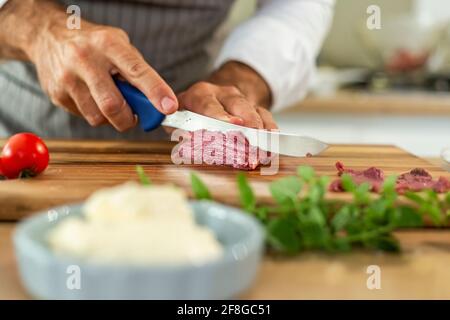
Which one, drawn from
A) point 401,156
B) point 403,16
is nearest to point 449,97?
point 403,16

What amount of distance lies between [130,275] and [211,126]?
60cm

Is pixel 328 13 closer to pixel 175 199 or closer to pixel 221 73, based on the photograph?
pixel 221 73

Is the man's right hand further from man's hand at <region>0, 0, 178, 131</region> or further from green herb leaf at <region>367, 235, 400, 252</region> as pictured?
green herb leaf at <region>367, 235, 400, 252</region>

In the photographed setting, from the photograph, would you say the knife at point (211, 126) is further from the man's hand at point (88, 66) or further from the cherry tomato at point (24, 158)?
the cherry tomato at point (24, 158)

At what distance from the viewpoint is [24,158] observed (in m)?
1.05

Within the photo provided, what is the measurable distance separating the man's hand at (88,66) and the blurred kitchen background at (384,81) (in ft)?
3.88

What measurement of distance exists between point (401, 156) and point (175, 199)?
81 centimetres

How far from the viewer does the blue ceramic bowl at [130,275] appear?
580 millimetres

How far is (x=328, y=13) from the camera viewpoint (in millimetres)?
1720

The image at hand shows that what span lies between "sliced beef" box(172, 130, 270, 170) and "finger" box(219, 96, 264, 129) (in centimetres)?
7

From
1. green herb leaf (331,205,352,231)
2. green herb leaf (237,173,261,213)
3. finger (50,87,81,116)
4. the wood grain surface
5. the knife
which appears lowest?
the wood grain surface

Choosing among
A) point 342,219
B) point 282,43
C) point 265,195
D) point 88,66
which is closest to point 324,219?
point 342,219

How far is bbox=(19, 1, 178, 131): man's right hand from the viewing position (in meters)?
1.17

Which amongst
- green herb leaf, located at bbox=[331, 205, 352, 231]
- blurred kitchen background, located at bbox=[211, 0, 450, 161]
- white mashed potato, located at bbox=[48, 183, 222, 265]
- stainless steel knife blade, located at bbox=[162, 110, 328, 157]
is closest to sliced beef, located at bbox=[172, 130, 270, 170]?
stainless steel knife blade, located at bbox=[162, 110, 328, 157]
